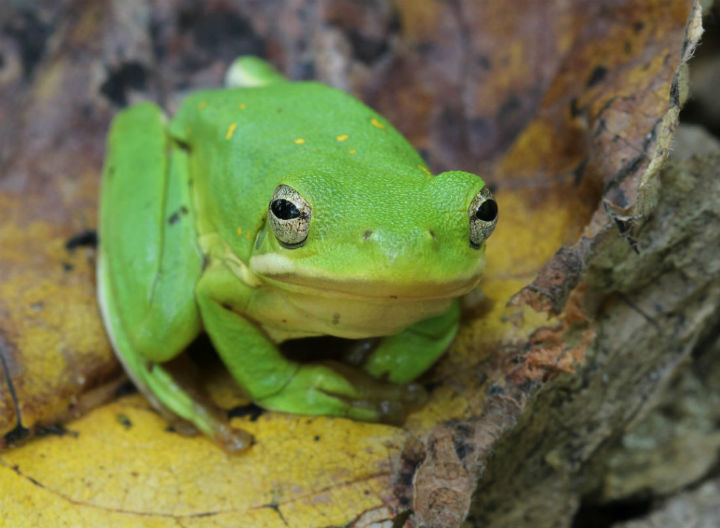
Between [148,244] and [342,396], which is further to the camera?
[148,244]

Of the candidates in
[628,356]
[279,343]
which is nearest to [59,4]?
[279,343]

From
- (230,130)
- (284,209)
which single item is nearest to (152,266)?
(230,130)

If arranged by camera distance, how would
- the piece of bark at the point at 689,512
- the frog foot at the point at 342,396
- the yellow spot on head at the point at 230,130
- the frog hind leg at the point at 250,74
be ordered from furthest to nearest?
the frog hind leg at the point at 250,74 → the piece of bark at the point at 689,512 → the yellow spot on head at the point at 230,130 → the frog foot at the point at 342,396

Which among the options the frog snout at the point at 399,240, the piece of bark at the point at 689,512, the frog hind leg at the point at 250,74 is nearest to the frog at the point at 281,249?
the frog snout at the point at 399,240

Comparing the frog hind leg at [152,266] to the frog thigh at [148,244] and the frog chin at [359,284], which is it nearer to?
the frog thigh at [148,244]

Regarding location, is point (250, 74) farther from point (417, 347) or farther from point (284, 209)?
point (417, 347)

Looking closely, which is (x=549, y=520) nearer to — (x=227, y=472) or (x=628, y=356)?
(x=628, y=356)
